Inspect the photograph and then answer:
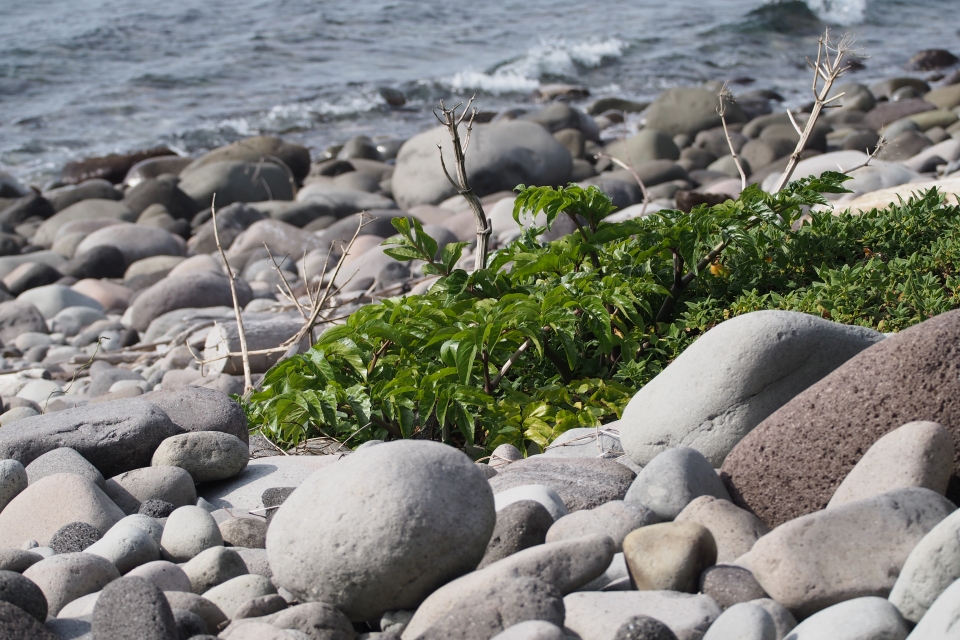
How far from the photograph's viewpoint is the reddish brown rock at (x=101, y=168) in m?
17.8

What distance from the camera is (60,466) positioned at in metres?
3.76

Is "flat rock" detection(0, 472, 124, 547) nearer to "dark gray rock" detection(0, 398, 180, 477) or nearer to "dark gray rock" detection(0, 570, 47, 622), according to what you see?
→ "dark gray rock" detection(0, 398, 180, 477)

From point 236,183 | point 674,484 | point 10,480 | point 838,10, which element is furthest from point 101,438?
point 838,10

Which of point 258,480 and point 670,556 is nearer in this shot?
point 670,556

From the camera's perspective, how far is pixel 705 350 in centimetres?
339

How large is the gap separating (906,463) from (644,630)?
988mm

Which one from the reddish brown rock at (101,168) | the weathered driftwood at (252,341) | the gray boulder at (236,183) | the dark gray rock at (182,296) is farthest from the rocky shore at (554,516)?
the reddish brown rock at (101,168)

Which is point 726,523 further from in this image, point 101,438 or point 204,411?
point 101,438

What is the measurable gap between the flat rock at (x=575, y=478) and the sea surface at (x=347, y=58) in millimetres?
17393

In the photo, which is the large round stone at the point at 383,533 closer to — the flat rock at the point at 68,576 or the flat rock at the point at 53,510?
the flat rock at the point at 68,576

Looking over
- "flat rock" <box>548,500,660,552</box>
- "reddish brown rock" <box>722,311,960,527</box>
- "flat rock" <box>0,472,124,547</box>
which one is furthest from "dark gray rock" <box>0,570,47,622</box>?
"reddish brown rock" <box>722,311,960,527</box>

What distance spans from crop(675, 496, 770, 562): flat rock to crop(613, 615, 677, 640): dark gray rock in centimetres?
60

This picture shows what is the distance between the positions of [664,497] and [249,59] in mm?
26822

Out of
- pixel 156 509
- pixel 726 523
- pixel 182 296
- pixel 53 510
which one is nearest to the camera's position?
pixel 726 523
